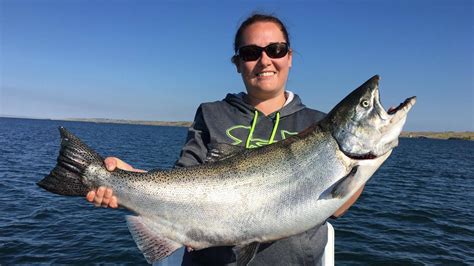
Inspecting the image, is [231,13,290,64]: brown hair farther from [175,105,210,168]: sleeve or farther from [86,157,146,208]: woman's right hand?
[86,157,146,208]: woman's right hand

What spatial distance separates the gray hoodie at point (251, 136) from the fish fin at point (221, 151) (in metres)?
0.27

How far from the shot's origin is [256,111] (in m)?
4.84

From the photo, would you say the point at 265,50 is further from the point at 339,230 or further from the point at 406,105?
the point at 339,230

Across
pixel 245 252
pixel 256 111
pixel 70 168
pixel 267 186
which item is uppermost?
pixel 256 111

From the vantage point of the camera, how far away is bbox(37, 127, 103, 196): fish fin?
4207mm

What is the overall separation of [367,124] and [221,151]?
5.08ft

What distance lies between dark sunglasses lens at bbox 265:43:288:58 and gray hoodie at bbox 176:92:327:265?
2.15 feet

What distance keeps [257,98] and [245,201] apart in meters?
1.61

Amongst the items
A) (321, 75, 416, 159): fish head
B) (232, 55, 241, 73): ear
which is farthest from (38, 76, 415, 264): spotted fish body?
(232, 55, 241, 73): ear

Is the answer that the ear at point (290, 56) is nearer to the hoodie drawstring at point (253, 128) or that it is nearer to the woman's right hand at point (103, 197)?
the hoodie drawstring at point (253, 128)

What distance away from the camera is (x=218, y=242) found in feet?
12.7

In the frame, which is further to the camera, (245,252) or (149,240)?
(149,240)

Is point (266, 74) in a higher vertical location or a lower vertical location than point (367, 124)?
higher

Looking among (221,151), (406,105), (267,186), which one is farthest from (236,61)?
(406,105)
